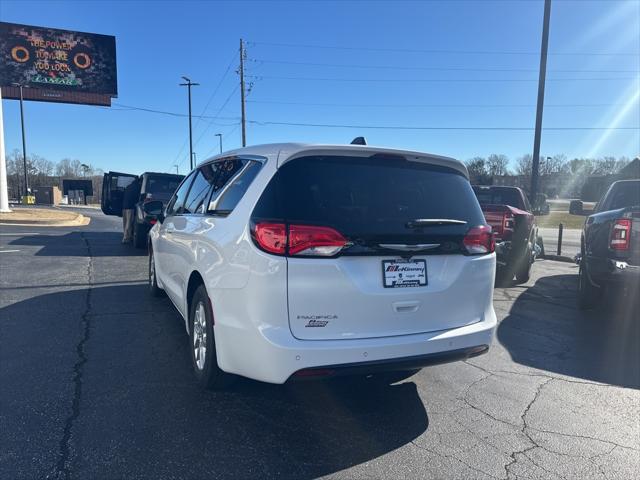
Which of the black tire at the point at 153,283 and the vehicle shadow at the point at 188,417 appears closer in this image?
the vehicle shadow at the point at 188,417

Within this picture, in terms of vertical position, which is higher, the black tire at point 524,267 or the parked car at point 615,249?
the parked car at point 615,249

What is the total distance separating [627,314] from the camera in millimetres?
6312

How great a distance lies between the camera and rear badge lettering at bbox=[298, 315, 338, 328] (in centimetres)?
277

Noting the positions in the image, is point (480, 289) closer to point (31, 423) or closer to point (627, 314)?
point (31, 423)

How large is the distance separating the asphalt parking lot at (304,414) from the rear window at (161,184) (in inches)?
264

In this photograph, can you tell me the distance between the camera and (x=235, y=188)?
3375mm

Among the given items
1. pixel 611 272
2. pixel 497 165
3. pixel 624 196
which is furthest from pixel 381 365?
pixel 497 165

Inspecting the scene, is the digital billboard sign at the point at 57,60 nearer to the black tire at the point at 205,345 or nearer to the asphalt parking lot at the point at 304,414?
the asphalt parking lot at the point at 304,414

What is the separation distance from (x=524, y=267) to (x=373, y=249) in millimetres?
6664

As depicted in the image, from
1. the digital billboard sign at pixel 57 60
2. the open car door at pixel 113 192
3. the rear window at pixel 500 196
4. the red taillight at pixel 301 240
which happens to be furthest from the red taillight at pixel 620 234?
the digital billboard sign at pixel 57 60

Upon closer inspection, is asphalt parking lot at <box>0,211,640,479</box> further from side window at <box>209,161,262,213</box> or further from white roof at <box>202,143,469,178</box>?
white roof at <box>202,143,469,178</box>

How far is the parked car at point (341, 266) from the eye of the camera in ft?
9.04

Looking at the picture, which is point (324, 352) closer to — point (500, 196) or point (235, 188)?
point (235, 188)

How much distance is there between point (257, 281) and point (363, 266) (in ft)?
2.13
